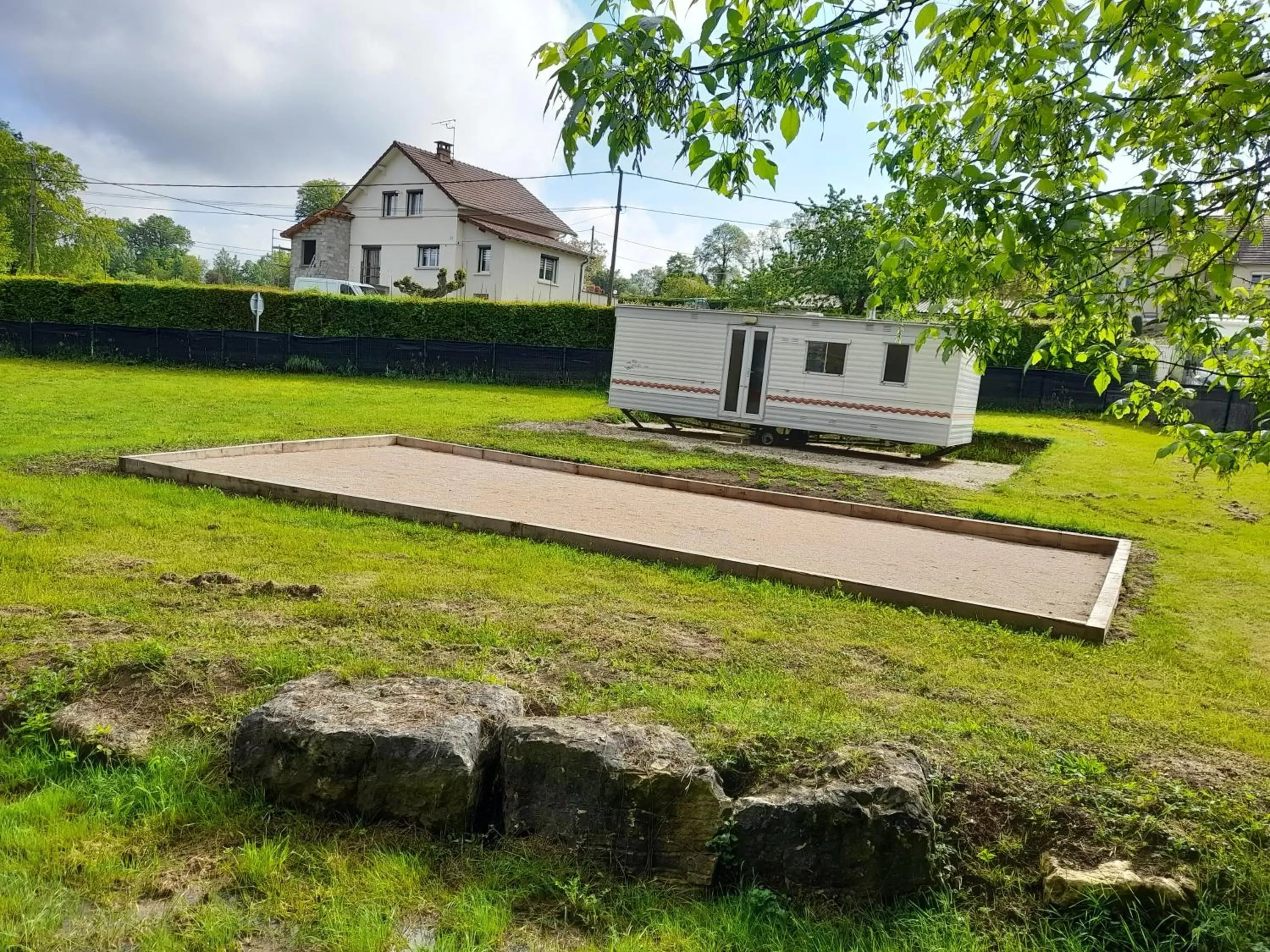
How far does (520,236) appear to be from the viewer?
3744 cm

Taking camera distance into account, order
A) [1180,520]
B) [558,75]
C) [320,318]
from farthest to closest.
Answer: [320,318], [1180,520], [558,75]

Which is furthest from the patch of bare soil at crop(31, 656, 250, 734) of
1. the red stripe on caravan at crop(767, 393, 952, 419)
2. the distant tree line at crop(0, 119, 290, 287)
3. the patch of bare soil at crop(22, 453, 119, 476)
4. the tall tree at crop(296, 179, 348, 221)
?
the tall tree at crop(296, 179, 348, 221)

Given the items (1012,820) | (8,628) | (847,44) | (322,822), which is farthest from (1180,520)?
(8,628)

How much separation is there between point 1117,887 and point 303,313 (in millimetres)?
25953

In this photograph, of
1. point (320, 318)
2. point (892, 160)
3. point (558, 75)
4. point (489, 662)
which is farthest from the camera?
point (320, 318)

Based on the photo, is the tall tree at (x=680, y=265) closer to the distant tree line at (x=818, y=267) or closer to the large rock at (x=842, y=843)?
the distant tree line at (x=818, y=267)

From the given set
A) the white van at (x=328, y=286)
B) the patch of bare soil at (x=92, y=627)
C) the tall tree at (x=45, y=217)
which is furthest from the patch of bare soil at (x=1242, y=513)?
the tall tree at (x=45, y=217)

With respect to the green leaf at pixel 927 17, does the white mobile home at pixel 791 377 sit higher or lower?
lower

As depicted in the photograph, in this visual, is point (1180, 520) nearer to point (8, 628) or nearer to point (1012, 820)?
point (1012, 820)

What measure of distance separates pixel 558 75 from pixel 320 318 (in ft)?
82.3

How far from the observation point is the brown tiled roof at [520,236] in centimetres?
3603

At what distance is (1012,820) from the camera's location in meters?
2.90

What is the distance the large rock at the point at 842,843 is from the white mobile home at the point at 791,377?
12718mm

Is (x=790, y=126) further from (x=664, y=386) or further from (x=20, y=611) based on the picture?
(x=664, y=386)
